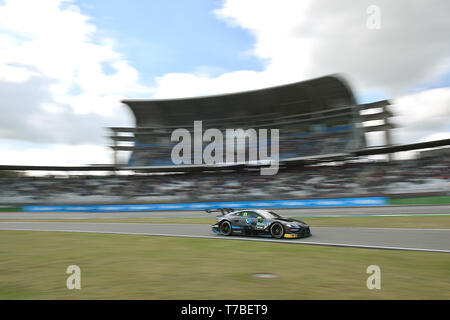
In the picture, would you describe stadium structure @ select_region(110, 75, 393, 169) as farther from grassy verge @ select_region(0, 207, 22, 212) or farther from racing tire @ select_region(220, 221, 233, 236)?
racing tire @ select_region(220, 221, 233, 236)

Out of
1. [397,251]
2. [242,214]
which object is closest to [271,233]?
[242,214]

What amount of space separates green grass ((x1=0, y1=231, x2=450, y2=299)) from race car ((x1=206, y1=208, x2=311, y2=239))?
1.18m

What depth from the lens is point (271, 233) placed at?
10.5m

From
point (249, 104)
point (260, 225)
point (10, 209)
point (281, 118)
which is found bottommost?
point (10, 209)

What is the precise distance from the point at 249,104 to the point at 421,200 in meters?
23.3

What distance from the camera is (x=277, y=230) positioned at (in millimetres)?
10328

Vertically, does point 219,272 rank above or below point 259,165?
below

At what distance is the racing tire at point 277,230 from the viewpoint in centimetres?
1020

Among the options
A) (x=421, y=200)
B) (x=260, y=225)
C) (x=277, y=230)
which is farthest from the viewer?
(x=421, y=200)

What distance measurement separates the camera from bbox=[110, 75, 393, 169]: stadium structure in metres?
33.8

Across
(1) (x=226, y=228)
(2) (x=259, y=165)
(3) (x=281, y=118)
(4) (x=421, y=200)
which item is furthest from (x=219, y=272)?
(3) (x=281, y=118)

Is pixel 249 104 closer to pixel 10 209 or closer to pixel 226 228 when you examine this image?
pixel 226 228

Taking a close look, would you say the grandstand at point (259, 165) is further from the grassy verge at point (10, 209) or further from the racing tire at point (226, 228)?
the racing tire at point (226, 228)
